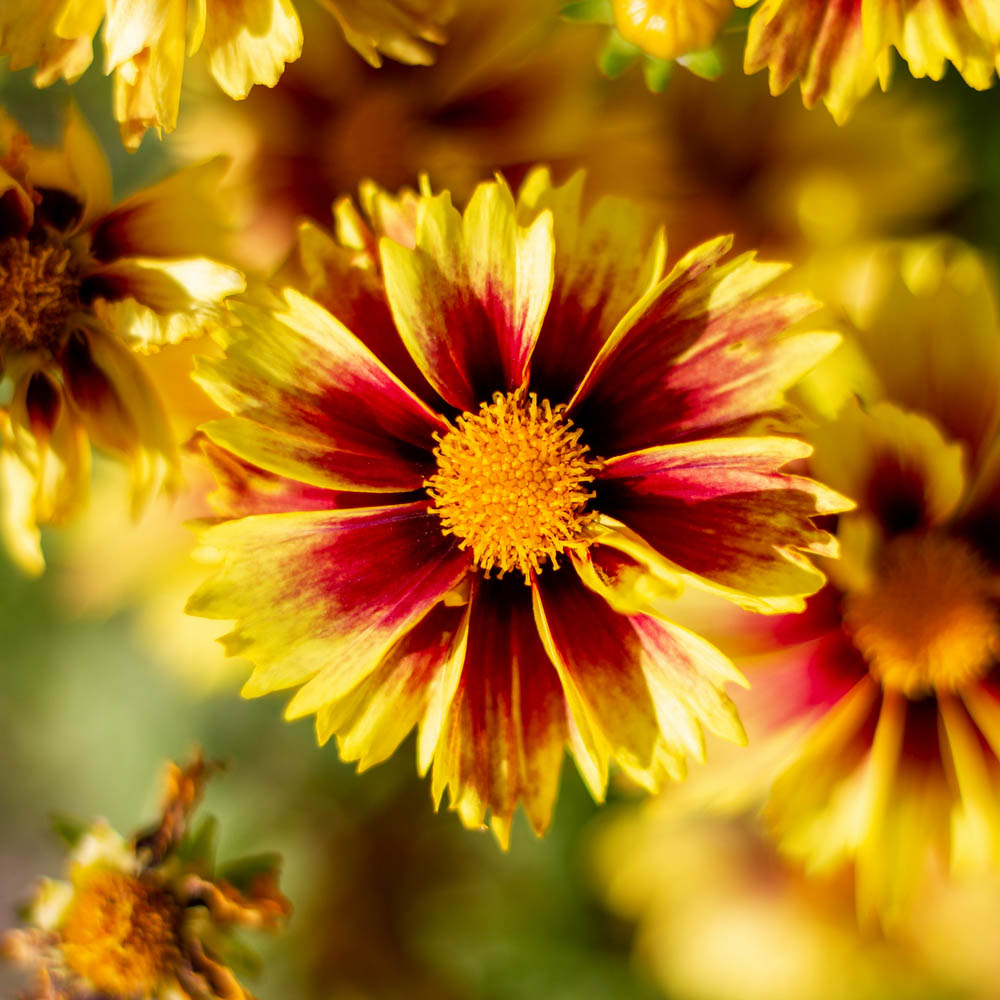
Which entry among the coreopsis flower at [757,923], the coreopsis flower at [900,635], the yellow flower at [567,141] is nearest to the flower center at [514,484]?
the coreopsis flower at [900,635]

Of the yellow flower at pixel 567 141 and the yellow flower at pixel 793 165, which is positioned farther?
the yellow flower at pixel 793 165

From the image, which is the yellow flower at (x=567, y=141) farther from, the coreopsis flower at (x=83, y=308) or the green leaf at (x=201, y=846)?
the green leaf at (x=201, y=846)

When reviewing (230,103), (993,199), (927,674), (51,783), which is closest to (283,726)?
(51,783)

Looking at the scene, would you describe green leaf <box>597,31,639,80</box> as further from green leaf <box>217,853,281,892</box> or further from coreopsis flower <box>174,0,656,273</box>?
green leaf <box>217,853,281,892</box>

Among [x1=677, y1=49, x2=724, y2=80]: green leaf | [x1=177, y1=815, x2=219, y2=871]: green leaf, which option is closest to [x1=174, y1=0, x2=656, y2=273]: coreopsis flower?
[x1=677, y1=49, x2=724, y2=80]: green leaf

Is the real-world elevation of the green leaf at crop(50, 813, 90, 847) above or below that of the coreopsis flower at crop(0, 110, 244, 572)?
below

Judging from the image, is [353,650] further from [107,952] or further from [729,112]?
[729,112]

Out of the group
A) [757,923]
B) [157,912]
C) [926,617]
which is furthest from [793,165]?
[157,912]
